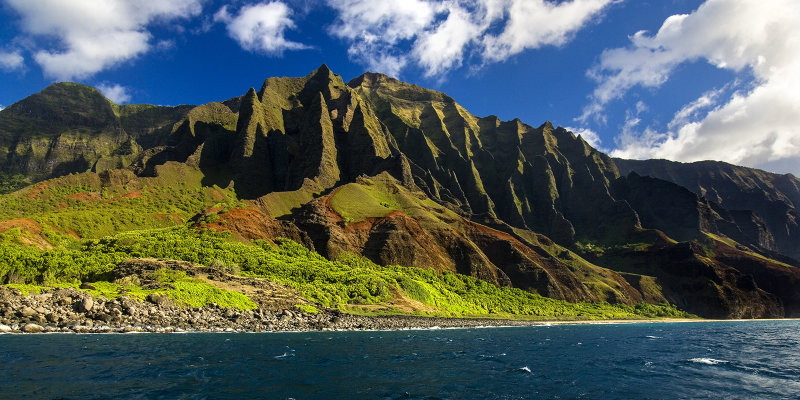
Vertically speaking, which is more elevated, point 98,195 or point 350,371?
point 98,195

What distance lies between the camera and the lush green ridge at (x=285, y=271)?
2800 inches

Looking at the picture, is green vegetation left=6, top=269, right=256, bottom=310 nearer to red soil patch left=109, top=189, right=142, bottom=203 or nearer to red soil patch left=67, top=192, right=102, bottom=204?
red soil patch left=67, top=192, right=102, bottom=204

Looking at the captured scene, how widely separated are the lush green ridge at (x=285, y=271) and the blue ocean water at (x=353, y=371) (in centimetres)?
2902

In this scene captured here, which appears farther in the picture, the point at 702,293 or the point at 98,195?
the point at 702,293

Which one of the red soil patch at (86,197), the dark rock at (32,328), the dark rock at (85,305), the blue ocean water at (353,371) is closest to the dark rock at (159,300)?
the dark rock at (85,305)

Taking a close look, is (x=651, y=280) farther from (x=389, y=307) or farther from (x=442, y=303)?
(x=389, y=307)

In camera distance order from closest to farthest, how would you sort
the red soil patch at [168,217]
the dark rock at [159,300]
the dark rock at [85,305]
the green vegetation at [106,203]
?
the dark rock at [85,305], the dark rock at [159,300], the green vegetation at [106,203], the red soil patch at [168,217]

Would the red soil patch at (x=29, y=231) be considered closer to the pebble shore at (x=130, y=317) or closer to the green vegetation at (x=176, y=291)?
the green vegetation at (x=176, y=291)

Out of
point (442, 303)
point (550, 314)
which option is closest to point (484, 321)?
point (442, 303)

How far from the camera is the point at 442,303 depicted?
11025 cm

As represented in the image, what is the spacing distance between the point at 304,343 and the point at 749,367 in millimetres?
38962

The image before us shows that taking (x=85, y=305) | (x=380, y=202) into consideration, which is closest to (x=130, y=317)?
(x=85, y=305)

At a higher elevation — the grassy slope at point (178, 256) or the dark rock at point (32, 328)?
the grassy slope at point (178, 256)

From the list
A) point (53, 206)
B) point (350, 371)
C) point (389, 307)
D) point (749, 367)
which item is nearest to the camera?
point (350, 371)
